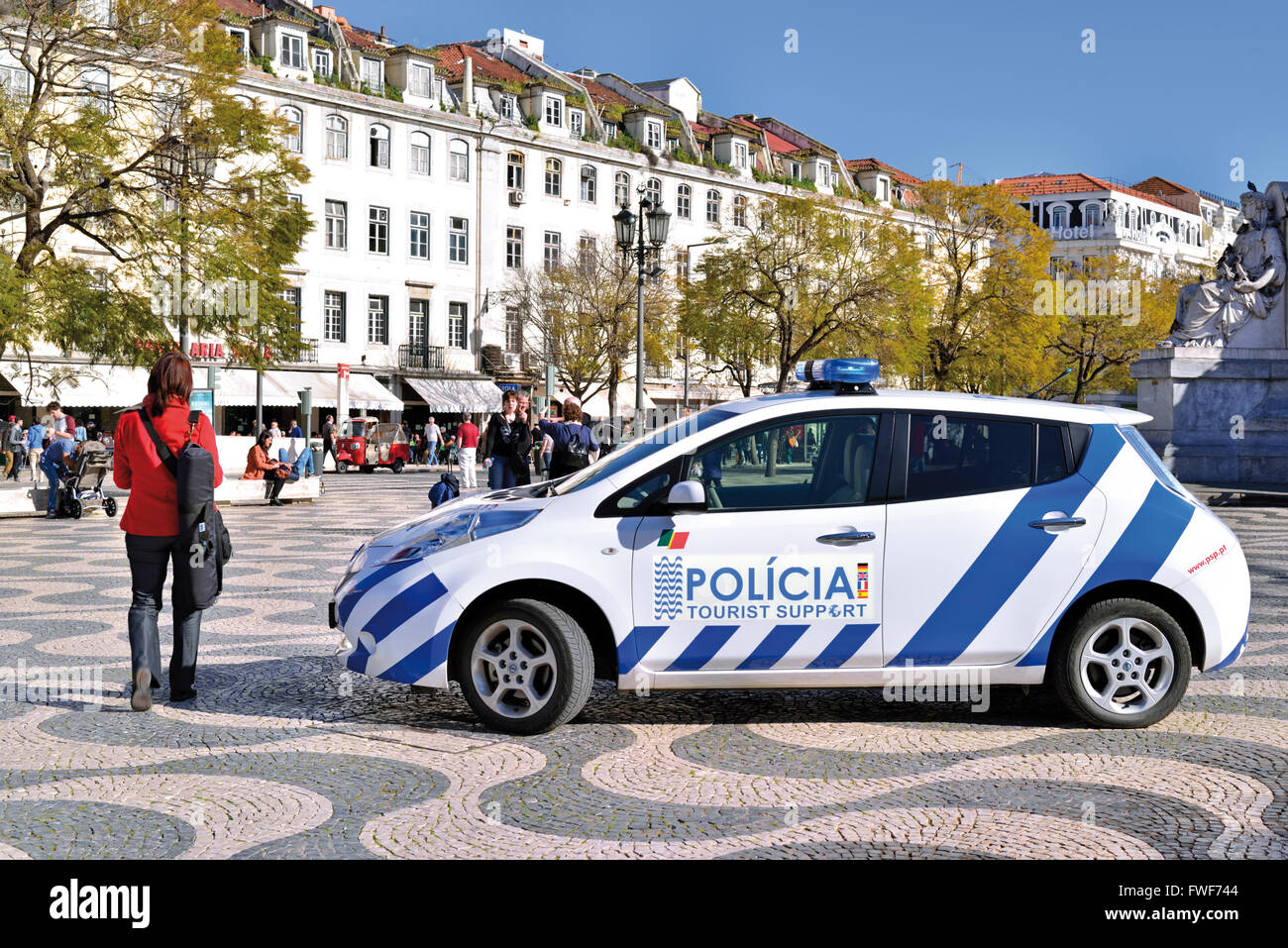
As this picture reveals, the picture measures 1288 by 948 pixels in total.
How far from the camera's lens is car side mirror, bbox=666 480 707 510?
6.56 meters

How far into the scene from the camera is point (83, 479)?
22.4 m

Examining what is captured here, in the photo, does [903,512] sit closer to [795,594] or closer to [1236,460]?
[795,594]

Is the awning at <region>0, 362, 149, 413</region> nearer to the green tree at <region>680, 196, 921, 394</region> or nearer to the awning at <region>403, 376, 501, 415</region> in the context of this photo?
the awning at <region>403, 376, 501, 415</region>

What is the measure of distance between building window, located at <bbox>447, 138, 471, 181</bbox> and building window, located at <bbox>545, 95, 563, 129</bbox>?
16.5 feet

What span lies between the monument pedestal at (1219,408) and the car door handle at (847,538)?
76.4ft

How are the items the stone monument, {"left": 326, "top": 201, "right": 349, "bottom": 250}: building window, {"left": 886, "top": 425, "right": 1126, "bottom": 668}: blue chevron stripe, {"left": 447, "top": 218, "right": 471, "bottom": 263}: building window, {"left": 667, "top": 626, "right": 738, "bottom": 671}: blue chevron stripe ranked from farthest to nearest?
{"left": 447, "top": 218, "right": 471, "bottom": 263}: building window, {"left": 326, "top": 201, "right": 349, "bottom": 250}: building window, the stone monument, {"left": 886, "top": 425, "right": 1126, "bottom": 668}: blue chevron stripe, {"left": 667, "top": 626, "right": 738, "bottom": 671}: blue chevron stripe

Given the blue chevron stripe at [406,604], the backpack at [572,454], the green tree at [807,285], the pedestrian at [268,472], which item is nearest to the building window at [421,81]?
the green tree at [807,285]

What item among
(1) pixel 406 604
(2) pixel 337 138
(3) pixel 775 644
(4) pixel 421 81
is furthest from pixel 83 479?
(4) pixel 421 81

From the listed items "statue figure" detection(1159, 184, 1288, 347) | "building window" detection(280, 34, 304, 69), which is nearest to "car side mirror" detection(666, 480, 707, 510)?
"statue figure" detection(1159, 184, 1288, 347)

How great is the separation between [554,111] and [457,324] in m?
11.0

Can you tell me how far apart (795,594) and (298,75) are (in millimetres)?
50606

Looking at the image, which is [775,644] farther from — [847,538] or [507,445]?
[507,445]

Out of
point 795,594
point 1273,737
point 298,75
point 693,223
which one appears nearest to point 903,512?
point 795,594

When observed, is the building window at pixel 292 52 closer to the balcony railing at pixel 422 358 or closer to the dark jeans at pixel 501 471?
the balcony railing at pixel 422 358
